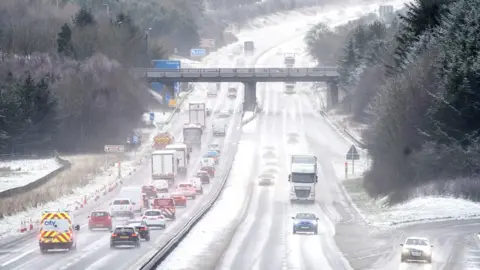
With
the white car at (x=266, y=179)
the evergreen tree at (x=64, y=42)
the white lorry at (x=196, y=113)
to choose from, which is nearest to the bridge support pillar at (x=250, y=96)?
the white lorry at (x=196, y=113)

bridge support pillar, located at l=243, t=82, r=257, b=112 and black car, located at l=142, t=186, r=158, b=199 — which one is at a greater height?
bridge support pillar, located at l=243, t=82, r=257, b=112

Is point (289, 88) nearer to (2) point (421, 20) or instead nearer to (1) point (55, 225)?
(2) point (421, 20)

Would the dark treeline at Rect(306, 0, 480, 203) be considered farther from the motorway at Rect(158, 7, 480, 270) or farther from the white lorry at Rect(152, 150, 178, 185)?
the white lorry at Rect(152, 150, 178, 185)

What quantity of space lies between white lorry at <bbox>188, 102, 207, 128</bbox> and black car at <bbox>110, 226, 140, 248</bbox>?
8303 centimetres

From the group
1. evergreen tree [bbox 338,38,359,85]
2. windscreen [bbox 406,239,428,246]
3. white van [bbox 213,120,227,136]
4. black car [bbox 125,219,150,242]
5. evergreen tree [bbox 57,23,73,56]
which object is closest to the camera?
windscreen [bbox 406,239,428,246]

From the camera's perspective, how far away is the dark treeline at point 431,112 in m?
74.5

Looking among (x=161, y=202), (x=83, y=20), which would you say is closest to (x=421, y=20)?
(x=161, y=202)

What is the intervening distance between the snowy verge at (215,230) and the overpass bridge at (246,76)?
1879 inches

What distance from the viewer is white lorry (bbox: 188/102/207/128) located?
139 meters

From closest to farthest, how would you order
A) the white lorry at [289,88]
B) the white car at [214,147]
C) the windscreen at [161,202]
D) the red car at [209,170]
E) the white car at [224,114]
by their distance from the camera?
the windscreen at [161,202]
the red car at [209,170]
the white car at [214,147]
the white car at [224,114]
the white lorry at [289,88]

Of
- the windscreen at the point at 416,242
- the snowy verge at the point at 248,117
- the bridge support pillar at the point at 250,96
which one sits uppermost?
the bridge support pillar at the point at 250,96

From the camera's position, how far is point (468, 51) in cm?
7612

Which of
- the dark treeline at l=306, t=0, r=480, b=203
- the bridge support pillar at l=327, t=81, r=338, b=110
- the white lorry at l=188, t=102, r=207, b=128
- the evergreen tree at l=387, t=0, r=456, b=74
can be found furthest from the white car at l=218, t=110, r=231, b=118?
the evergreen tree at l=387, t=0, r=456, b=74

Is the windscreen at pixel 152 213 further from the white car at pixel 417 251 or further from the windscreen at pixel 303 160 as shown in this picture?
the windscreen at pixel 303 160
